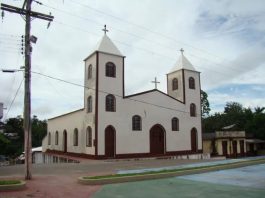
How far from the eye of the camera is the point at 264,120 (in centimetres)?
4672

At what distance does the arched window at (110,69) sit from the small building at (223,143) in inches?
616

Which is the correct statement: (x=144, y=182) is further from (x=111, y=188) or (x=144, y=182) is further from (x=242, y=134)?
(x=242, y=134)

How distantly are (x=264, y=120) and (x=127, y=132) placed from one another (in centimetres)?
2518

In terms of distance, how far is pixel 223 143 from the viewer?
39438 millimetres

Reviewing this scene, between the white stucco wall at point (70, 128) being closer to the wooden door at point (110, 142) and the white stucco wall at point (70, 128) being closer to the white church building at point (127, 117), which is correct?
the white church building at point (127, 117)

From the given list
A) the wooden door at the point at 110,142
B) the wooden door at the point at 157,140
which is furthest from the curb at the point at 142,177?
the wooden door at the point at 157,140

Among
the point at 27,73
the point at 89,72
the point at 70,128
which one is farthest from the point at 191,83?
the point at 27,73

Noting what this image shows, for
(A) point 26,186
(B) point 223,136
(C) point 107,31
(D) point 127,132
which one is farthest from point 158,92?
(A) point 26,186

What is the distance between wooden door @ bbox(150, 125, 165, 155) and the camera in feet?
105

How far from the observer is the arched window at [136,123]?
30.9m

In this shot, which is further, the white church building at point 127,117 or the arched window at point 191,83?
the arched window at point 191,83

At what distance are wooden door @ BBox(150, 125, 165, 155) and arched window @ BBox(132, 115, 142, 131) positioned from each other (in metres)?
1.50

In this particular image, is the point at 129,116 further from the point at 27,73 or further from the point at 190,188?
the point at 190,188

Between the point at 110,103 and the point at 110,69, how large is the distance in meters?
3.12
